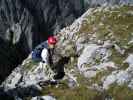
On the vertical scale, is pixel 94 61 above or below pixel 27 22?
below

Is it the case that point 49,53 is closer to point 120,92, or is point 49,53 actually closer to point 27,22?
point 120,92

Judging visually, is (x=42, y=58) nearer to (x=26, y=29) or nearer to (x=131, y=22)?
(x=131, y=22)

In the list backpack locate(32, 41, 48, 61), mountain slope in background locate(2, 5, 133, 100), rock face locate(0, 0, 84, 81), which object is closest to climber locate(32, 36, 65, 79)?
backpack locate(32, 41, 48, 61)

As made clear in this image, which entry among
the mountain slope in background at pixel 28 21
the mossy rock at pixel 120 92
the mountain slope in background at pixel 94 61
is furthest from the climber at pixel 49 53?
the mountain slope in background at pixel 28 21

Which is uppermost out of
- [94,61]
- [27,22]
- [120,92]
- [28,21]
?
[28,21]

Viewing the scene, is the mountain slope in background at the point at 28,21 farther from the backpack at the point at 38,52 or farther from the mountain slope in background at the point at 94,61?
the backpack at the point at 38,52

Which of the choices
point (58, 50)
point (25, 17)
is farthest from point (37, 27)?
point (58, 50)

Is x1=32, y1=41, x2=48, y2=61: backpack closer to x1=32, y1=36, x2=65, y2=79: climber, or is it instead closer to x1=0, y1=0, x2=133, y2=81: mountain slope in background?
x1=32, y1=36, x2=65, y2=79: climber

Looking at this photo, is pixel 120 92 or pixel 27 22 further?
pixel 27 22

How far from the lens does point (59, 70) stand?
2675 cm

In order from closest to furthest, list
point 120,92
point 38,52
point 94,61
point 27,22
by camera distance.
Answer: point 120,92, point 94,61, point 38,52, point 27,22

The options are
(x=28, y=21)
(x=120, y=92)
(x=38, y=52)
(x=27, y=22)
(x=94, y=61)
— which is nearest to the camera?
(x=120, y=92)

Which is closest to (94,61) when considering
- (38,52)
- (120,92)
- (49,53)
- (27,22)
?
(49,53)

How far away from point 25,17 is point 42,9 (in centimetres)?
1056
